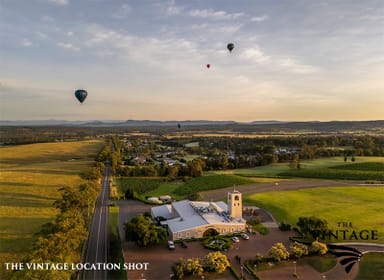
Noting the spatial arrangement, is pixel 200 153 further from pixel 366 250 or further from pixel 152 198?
pixel 366 250

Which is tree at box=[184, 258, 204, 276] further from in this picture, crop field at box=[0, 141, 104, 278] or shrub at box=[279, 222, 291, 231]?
shrub at box=[279, 222, 291, 231]

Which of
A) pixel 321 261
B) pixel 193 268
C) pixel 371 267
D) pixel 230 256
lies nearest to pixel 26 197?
pixel 230 256

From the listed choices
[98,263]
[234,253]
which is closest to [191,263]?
[234,253]

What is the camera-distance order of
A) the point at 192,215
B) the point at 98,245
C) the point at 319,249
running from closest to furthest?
the point at 319,249 < the point at 98,245 < the point at 192,215

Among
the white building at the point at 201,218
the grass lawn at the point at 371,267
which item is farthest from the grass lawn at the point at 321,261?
the white building at the point at 201,218

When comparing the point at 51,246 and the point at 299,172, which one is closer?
the point at 51,246

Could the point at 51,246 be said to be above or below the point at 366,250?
above

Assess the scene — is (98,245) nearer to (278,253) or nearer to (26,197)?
(278,253)
